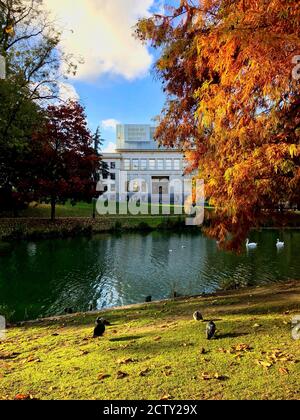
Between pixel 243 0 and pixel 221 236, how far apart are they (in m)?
3.09

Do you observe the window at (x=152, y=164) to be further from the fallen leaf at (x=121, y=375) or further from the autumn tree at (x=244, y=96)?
the fallen leaf at (x=121, y=375)

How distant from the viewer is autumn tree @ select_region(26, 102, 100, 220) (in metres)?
23.3

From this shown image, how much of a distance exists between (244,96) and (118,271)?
10827 mm

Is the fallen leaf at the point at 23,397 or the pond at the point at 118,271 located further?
the pond at the point at 118,271

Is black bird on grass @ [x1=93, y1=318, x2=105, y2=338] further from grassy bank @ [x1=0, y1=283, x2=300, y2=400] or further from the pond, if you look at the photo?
the pond

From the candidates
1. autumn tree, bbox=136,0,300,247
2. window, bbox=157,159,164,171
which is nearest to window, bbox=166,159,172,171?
window, bbox=157,159,164,171

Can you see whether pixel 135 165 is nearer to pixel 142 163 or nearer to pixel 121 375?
pixel 142 163

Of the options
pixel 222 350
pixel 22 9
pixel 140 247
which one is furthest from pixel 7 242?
pixel 222 350

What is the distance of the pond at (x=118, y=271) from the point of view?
404 inches

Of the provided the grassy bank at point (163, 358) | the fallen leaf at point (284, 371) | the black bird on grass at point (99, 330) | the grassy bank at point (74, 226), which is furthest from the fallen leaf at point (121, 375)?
the grassy bank at point (74, 226)

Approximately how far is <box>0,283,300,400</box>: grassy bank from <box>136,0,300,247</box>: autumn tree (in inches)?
59.1

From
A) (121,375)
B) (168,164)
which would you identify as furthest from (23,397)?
(168,164)

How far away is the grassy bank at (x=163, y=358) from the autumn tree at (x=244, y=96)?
1.50 metres
